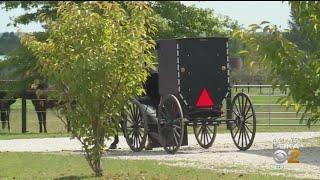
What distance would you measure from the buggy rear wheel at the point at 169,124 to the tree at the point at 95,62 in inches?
171

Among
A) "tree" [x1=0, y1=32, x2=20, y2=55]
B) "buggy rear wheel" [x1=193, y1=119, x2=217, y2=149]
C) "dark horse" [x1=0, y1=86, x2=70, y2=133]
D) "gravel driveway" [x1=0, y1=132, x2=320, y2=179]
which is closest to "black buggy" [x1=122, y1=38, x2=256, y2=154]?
"gravel driveway" [x1=0, y1=132, x2=320, y2=179]

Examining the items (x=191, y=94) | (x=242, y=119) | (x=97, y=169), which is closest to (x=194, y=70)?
(x=191, y=94)

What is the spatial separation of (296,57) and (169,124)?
368 inches

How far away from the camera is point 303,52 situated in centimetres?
569

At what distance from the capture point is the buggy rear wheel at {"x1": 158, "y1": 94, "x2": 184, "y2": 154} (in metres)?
14.7

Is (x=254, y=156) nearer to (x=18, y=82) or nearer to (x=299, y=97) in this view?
(x=299, y=97)

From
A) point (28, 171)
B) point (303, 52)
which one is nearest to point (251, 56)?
point (303, 52)

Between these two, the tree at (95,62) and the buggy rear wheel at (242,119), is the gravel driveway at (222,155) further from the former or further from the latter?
the tree at (95,62)

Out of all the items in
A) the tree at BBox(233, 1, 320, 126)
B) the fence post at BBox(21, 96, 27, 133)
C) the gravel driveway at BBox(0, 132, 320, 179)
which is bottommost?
the fence post at BBox(21, 96, 27, 133)

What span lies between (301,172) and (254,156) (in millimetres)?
2858

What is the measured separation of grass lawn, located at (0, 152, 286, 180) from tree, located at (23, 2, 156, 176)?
0.73 metres

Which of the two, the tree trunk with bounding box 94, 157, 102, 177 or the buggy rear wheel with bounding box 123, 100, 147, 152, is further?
the buggy rear wheel with bounding box 123, 100, 147, 152

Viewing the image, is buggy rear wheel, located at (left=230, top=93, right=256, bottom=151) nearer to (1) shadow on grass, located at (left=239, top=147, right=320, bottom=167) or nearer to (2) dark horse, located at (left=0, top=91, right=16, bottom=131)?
(1) shadow on grass, located at (left=239, top=147, right=320, bottom=167)

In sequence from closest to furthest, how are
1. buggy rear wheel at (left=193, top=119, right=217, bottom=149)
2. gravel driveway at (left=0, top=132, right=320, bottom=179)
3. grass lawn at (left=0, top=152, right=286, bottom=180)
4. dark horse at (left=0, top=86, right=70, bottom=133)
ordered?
grass lawn at (left=0, top=152, right=286, bottom=180), gravel driveway at (left=0, top=132, right=320, bottom=179), buggy rear wheel at (left=193, top=119, right=217, bottom=149), dark horse at (left=0, top=86, right=70, bottom=133)
